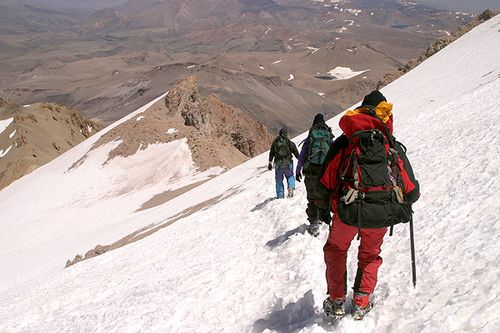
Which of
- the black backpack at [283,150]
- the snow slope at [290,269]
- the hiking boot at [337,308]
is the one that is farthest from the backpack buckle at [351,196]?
the black backpack at [283,150]

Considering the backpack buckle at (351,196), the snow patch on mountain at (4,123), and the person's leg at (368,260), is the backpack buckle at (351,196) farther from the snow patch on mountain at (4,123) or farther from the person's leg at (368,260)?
the snow patch on mountain at (4,123)

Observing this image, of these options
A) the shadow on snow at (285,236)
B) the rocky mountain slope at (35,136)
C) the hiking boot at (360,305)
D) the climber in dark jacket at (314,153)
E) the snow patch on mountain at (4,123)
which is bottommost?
the shadow on snow at (285,236)

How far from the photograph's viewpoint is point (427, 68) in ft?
141

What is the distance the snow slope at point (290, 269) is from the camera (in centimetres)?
545

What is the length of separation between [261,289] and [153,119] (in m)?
42.6

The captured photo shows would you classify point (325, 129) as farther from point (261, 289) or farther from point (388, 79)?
point (388, 79)

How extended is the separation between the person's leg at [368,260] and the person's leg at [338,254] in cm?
16

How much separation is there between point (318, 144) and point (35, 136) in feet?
298

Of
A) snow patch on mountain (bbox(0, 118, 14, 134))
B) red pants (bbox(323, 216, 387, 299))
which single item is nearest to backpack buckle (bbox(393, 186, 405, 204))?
red pants (bbox(323, 216, 387, 299))

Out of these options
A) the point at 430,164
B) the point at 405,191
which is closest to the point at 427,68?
the point at 430,164

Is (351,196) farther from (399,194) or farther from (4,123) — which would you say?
(4,123)

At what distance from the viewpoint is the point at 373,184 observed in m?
4.69

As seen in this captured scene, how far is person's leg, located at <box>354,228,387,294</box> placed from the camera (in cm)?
507

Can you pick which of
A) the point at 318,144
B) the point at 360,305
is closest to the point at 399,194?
the point at 360,305
